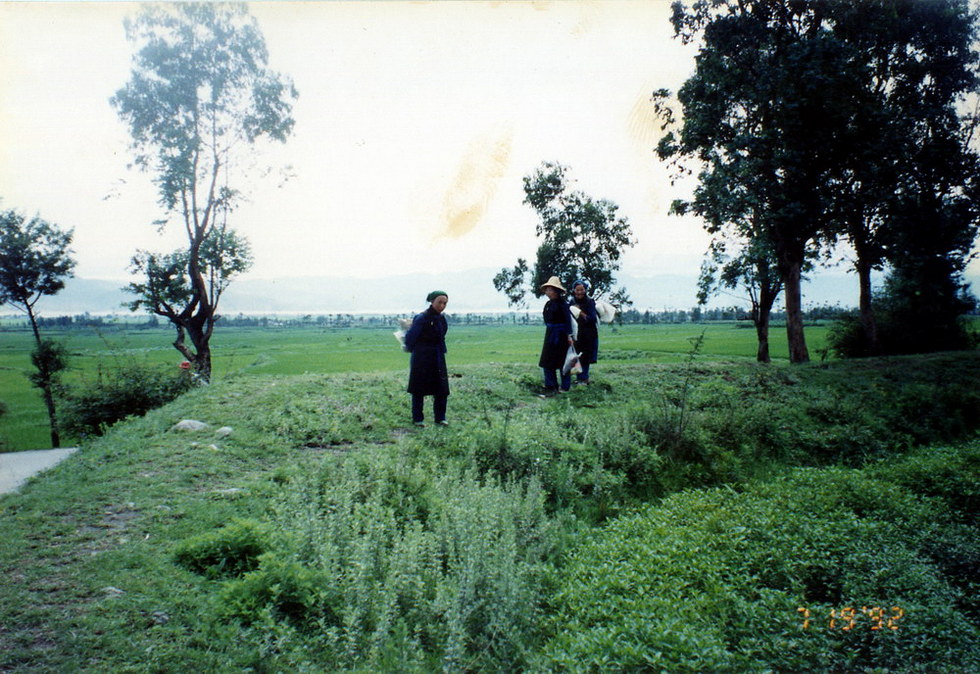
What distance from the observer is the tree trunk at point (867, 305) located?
68.2 ft

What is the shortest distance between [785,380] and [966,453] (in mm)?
5518

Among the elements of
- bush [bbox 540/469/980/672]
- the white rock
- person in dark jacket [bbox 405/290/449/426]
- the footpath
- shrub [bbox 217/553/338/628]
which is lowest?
the footpath

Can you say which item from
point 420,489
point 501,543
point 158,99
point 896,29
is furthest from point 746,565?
point 158,99

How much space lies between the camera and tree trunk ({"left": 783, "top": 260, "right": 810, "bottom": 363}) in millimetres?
17797

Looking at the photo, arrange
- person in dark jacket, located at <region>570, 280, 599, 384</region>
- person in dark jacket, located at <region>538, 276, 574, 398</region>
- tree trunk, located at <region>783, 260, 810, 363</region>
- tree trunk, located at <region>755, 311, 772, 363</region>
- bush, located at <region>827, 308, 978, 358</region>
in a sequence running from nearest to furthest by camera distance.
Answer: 1. person in dark jacket, located at <region>538, 276, 574, 398</region>
2. person in dark jacket, located at <region>570, 280, 599, 384</region>
3. tree trunk, located at <region>783, 260, 810, 363</region>
4. tree trunk, located at <region>755, 311, 772, 363</region>
5. bush, located at <region>827, 308, 978, 358</region>

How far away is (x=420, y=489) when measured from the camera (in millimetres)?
5828

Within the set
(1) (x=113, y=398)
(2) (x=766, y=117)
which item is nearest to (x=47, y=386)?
(1) (x=113, y=398)

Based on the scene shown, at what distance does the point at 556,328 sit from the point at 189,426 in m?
7.05

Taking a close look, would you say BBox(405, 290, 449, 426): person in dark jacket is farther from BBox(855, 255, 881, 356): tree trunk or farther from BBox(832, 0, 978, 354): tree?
BBox(855, 255, 881, 356): tree trunk

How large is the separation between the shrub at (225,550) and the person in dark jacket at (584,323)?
8.28 metres

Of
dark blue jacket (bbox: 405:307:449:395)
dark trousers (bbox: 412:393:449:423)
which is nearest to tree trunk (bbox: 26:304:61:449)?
dark trousers (bbox: 412:393:449:423)

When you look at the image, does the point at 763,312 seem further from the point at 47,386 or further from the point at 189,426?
the point at 47,386

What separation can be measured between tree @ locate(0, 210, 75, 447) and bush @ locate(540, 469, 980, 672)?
1454 centimetres

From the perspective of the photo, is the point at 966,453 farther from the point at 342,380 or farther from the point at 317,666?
the point at 342,380
